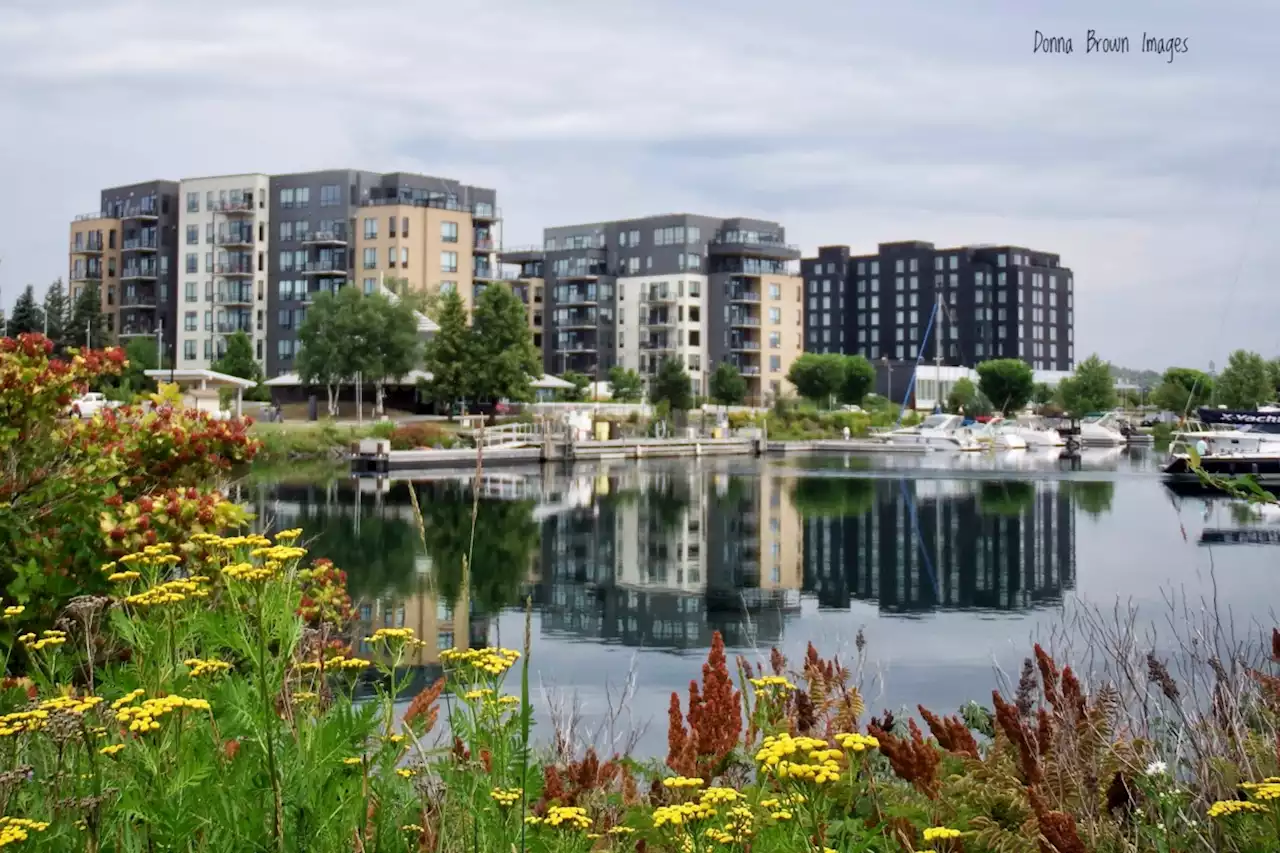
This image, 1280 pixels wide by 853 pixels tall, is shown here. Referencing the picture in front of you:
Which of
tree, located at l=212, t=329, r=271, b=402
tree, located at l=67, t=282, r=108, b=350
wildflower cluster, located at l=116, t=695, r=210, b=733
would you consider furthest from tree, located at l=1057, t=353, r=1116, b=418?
wildflower cluster, located at l=116, t=695, r=210, b=733

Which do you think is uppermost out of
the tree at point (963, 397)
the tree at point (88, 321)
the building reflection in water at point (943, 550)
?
the tree at point (88, 321)

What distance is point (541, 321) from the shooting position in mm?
107688

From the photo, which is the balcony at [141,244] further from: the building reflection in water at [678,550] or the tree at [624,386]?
the building reflection in water at [678,550]

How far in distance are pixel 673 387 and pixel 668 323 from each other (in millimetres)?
20688

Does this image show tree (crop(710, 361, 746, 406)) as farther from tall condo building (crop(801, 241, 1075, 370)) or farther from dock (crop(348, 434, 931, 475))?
tall condo building (crop(801, 241, 1075, 370))

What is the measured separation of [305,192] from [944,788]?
3564 inches

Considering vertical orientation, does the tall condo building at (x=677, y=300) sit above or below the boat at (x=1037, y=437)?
above

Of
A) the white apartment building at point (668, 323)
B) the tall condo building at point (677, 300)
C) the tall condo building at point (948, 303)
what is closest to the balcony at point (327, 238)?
the tall condo building at point (677, 300)

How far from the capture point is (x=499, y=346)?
220ft

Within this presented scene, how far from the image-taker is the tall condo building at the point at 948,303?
13750cm

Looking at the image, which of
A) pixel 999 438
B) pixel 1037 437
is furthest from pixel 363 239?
pixel 1037 437

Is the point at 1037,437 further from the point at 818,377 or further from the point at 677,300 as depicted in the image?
the point at 677,300

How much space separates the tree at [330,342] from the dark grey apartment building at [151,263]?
2804cm

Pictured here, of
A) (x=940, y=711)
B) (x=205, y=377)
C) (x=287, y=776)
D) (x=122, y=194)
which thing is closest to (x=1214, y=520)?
(x=940, y=711)
